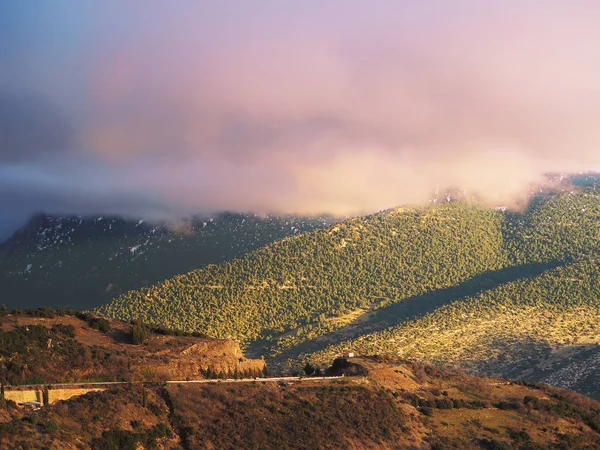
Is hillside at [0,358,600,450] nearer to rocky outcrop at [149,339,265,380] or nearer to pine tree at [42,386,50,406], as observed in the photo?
pine tree at [42,386,50,406]

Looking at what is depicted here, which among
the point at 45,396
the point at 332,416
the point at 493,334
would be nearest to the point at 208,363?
the point at 332,416

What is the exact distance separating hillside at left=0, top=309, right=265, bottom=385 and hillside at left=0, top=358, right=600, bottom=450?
243 inches

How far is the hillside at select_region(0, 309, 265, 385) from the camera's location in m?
66.8

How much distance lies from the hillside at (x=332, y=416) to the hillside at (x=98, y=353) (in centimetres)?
616

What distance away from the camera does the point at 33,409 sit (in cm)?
5753

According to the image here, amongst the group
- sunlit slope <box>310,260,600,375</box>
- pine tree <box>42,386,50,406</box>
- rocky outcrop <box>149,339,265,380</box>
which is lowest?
sunlit slope <box>310,260,600,375</box>

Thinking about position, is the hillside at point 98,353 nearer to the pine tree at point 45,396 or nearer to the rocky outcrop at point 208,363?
the rocky outcrop at point 208,363

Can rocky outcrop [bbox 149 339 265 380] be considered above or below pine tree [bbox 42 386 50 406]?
below

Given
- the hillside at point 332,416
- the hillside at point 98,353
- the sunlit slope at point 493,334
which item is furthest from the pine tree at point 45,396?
the sunlit slope at point 493,334

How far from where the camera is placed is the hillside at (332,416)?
188 ft

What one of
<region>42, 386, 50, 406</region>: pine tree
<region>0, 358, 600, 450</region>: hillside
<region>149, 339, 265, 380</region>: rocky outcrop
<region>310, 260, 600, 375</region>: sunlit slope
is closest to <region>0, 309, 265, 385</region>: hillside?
<region>149, 339, 265, 380</region>: rocky outcrop

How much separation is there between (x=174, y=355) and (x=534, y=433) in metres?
43.0

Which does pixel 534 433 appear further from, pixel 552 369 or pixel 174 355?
pixel 552 369

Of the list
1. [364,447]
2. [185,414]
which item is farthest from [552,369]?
[185,414]
